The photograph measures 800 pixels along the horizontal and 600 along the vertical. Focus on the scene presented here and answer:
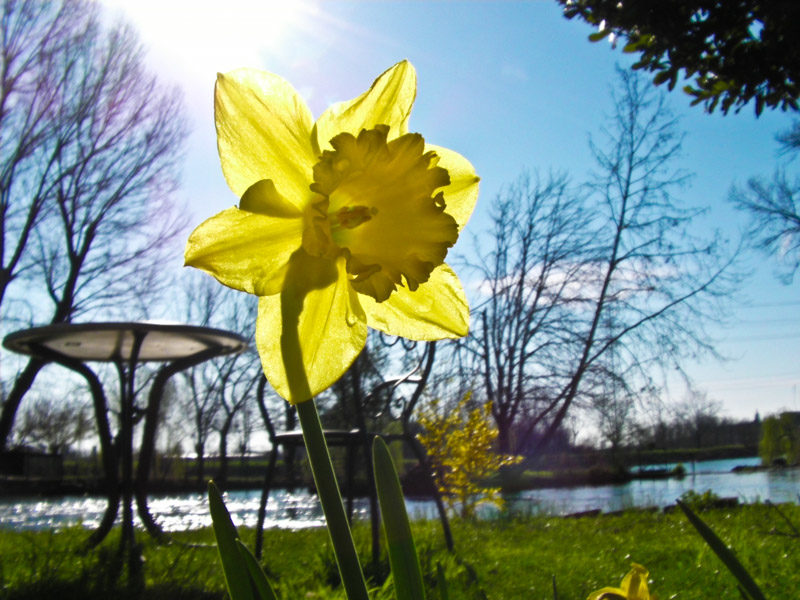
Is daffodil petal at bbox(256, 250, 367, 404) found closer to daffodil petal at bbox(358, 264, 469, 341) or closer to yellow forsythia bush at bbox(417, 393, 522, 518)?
daffodil petal at bbox(358, 264, 469, 341)

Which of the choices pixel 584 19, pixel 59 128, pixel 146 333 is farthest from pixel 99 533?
pixel 59 128

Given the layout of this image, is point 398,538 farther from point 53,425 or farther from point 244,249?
point 53,425

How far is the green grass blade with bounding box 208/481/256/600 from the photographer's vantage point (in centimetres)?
45

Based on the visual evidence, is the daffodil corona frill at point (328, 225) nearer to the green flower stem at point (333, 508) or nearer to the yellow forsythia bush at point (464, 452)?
the green flower stem at point (333, 508)

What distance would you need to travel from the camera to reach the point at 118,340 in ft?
8.97

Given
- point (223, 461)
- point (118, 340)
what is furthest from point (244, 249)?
point (223, 461)

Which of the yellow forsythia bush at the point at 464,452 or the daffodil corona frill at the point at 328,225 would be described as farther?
the yellow forsythia bush at the point at 464,452

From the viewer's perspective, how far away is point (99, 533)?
107 inches

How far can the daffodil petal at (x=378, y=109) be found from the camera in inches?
22.4

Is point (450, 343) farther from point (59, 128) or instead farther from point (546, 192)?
point (59, 128)

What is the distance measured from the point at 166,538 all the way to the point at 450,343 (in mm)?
6564

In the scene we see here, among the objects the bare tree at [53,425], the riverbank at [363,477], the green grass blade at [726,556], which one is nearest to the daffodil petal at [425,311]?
the green grass blade at [726,556]

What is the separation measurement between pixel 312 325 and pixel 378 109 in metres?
0.23

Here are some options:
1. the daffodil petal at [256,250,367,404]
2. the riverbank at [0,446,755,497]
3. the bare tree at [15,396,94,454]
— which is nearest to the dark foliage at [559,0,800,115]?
the daffodil petal at [256,250,367,404]
